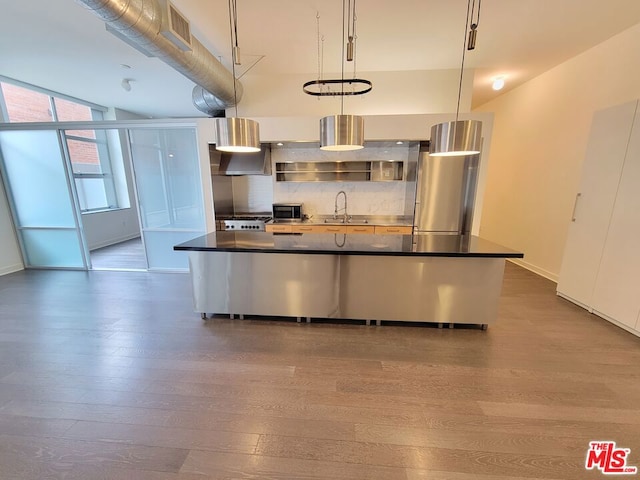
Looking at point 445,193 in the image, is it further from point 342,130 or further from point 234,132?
point 234,132

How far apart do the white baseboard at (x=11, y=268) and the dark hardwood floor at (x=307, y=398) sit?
2.34 metres

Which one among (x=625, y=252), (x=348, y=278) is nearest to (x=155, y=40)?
(x=348, y=278)

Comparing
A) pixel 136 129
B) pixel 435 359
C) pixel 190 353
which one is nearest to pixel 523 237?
pixel 435 359

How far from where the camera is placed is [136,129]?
13.5ft

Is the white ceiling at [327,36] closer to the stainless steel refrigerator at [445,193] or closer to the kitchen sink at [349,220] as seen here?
the stainless steel refrigerator at [445,193]

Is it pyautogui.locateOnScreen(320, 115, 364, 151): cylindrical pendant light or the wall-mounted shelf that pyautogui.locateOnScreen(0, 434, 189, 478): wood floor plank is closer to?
pyautogui.locateOnScreen(320, 115, 364, 151): cylindrical pendant light

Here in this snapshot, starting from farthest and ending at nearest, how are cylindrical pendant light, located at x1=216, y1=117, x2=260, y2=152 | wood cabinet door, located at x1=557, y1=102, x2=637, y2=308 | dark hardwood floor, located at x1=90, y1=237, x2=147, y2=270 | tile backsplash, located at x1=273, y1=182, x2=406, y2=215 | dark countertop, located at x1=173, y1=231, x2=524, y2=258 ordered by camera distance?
dark hardwood floor, located at x1=90, y1=237, x2=147, y2=270 < tile backsplash, located at x1=273, y1=182, x2=406, y2=215 < wood cabinet door, located at x1=557, y1=102, x2=637, y2=308 < dark countertop, located at x1=173, y1=231, x2=524, y2=258 < cylindrical pendant light, located at x1=216, y1=117, x2=260, y2=152

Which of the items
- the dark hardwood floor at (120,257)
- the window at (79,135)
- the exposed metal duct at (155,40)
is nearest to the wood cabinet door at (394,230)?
the exposed metal duct at (155,40)

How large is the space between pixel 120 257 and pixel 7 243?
62.3 inches

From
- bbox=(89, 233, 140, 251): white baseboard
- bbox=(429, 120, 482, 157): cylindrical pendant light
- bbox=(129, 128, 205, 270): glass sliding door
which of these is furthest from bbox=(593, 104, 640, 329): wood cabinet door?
bbox=(89, 233, 140, 251): white baseboard

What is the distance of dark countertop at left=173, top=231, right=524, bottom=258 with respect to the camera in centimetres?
239

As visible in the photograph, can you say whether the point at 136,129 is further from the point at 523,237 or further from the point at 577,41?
the point at 523,237

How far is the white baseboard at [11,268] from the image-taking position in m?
4.37

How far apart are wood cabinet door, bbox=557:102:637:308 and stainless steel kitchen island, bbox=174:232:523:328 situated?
59.8 inches
